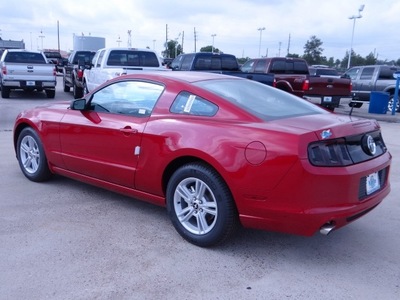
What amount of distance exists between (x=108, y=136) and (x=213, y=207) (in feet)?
4.60

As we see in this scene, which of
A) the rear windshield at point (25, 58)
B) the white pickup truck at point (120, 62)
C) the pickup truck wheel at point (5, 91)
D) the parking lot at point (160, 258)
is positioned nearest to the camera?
the parking lot at point (160, 258)

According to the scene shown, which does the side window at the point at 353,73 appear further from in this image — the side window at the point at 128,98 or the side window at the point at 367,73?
the side window at the point at 128,98

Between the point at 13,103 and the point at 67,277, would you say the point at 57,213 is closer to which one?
the point at 67,277

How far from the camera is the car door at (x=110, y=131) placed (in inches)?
159

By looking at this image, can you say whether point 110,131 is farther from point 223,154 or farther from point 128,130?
point 223,154

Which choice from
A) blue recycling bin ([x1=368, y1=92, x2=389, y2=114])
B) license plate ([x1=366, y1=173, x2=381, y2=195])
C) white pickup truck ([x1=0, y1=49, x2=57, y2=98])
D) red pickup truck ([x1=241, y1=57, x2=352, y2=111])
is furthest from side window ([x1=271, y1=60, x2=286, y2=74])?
license plate ([x1=366, y1=173, x2=381, y2=195])

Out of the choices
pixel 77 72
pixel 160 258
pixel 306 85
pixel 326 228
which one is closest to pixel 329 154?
pixel 326 228

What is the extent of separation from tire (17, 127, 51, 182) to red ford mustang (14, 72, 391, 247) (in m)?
0.49

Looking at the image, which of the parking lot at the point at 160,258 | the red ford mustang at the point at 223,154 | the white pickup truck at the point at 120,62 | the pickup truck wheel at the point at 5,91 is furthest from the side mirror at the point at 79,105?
the pickup truck wheel at the point at 5,91

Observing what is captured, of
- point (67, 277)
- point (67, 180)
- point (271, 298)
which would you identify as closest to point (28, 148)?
point (67, 180)

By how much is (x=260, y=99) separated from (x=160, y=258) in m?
1.75

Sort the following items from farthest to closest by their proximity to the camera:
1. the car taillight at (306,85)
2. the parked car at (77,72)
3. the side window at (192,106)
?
the parked car at (77,72) < the car taillight at (306,85) < the side window at (192,106)

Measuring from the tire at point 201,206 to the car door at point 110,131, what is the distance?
57 centimetres

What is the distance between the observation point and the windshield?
12.0ft
